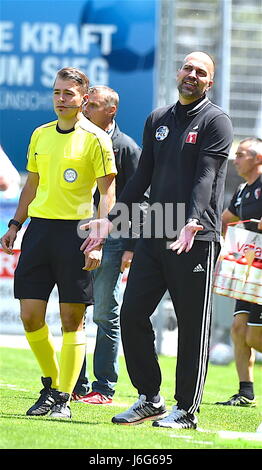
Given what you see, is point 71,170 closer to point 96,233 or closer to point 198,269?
point 96,233

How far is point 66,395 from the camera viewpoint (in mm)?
6625

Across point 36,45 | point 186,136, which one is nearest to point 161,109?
point 186,136

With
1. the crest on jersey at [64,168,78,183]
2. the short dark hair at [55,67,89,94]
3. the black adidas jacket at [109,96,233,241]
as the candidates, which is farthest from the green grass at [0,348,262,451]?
the short dark hair at [55,67,89,94]

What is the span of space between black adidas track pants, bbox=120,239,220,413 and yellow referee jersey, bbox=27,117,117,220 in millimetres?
482

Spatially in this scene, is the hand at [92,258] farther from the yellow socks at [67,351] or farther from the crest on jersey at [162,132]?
the crest on jersey at [162,132]

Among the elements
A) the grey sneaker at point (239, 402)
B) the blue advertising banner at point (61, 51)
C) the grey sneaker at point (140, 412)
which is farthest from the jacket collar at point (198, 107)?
the blue advertising banner at point (61, 51)

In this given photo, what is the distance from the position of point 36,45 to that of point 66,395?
579 inches

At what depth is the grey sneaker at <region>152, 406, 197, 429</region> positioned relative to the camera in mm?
6312

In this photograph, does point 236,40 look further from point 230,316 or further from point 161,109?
point 161,109

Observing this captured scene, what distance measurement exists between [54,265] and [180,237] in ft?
3.00

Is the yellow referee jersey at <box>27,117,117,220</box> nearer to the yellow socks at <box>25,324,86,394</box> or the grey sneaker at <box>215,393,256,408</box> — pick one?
the yellow socks at <box>25,324,86,394</box>

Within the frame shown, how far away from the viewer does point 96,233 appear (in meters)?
6.44

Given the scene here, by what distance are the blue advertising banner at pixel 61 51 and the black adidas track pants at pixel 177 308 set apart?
13263mm

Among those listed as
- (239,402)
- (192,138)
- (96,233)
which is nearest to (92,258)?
(96,233)
